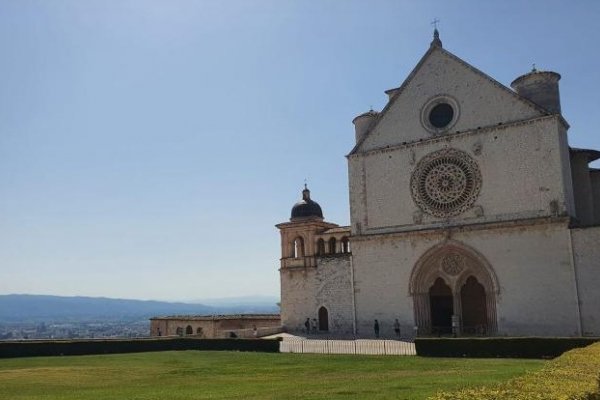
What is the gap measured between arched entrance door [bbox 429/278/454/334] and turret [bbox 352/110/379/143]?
10.9 m

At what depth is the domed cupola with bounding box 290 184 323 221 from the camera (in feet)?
147

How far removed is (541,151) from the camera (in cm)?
3284

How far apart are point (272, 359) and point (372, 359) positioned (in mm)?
4598

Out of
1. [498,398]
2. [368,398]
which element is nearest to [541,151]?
[368,398]

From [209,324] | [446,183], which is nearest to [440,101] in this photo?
[446,183]

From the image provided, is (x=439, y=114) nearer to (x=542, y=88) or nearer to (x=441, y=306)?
(x=542, y=88)

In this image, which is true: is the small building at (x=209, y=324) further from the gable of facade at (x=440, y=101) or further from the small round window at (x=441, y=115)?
the small round window at (x=441, y=115)

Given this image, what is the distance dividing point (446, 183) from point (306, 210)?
12.4 metres

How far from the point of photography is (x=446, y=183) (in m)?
35.9

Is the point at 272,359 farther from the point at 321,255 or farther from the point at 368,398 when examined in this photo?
the point at 321,255

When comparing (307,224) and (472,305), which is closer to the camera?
(472,305)

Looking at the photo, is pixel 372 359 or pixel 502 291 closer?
pixel 372 359

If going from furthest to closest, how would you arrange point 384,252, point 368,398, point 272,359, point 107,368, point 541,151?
point 384,252
point 541,151
point 272,359
point 107,368
point 368,398

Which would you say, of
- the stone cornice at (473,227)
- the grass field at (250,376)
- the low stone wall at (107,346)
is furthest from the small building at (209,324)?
the grass field at (250,376)
